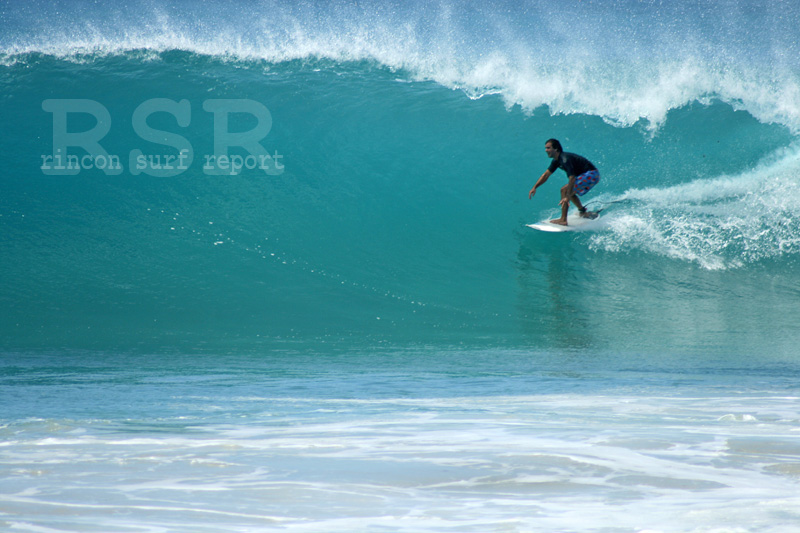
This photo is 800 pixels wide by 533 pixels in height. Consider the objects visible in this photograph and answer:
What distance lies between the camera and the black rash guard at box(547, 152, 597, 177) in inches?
295

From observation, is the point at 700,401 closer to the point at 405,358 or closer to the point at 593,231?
the point at 405,358

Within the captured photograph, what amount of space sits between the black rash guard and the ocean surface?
0.69 m

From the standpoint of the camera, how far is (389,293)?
652 cm

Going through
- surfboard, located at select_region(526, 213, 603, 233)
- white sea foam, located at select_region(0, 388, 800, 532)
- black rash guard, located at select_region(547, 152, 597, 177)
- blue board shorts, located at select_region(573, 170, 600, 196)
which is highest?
black rash guard, located at select_region(547, 152, 597, 177)

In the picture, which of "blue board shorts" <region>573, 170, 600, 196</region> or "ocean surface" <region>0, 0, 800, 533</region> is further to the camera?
"blue board shorts" <region>573, 170, 600, 196</region>

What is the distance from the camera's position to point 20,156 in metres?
9.27

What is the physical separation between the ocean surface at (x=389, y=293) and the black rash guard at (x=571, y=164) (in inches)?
27.3

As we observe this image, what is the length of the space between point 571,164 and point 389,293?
94.5 inches

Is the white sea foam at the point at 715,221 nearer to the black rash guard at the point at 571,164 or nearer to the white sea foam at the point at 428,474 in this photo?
the black rash guard at the point at 571,164

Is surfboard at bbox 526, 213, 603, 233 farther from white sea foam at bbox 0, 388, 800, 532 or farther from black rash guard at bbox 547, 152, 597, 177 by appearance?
white sea foam at bbox 0, 388, 800, 532

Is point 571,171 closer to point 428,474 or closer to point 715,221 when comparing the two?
point 715,221

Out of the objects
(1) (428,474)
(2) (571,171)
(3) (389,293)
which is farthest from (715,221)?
(1) (428,474)

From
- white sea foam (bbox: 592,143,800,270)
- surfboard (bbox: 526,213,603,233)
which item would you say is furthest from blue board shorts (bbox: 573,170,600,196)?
white sea foam (bbox: 592,143,800,270)

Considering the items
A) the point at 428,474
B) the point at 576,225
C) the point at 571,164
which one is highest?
the point at 571,164
